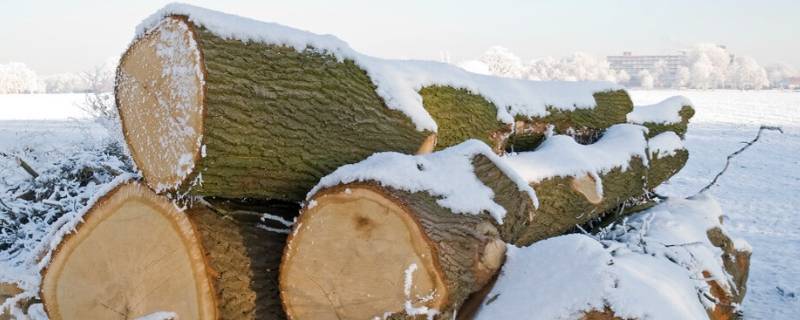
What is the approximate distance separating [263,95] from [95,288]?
3.68 feet

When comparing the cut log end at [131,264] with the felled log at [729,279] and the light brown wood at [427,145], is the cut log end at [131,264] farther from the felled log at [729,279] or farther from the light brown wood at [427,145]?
the felled log at [729,279]

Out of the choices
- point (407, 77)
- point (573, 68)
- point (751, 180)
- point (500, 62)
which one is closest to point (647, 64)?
point (573, 68)

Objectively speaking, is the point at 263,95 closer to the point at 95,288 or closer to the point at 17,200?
the point at 95,288

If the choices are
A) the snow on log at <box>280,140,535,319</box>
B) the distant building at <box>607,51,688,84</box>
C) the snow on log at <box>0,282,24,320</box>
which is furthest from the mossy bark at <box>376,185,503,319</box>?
the distant building at <box>607,51,688,84</box>

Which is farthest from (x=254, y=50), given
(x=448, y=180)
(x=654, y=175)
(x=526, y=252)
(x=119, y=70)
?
(x=654, y=175)

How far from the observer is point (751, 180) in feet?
34.9

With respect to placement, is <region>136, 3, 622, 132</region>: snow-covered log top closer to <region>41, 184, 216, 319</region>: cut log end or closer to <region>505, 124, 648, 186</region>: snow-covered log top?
<region>505, 124, 648, 186</region>: snow-covered log top

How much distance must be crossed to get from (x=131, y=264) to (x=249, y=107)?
0.84m

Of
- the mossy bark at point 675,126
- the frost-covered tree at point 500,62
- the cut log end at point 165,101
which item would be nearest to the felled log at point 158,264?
the cut log end at point 165,101

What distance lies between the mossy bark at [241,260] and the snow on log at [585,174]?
131 centimetres

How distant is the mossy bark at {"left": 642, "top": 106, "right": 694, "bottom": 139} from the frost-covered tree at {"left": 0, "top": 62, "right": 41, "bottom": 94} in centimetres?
6638

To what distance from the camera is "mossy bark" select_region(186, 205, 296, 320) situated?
248 cm

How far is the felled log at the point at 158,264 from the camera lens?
240 centimetres

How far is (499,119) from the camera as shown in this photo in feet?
13.5
